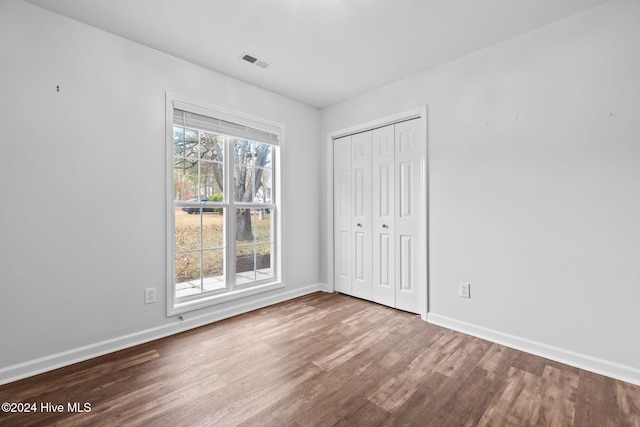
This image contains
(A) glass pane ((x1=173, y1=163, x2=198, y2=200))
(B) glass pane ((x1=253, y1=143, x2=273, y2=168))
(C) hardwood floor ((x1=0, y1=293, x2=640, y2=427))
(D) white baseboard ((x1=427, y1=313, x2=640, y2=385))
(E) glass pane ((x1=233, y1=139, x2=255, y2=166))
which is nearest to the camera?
(C) hardwood floor ((x1=0, y1=293, x2=640, y2=427))

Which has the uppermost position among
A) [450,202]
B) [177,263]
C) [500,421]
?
[450,202]

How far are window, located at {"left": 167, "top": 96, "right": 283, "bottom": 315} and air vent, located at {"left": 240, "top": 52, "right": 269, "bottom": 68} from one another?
0.58m

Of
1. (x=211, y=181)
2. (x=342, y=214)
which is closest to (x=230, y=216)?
(x=211, y=181)

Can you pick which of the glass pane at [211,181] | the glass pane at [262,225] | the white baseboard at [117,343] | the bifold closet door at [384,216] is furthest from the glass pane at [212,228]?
the bifold closet door at [384,216]

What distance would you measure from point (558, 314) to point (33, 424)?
3441 millimetres

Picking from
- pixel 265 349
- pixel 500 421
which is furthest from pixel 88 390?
pixel 500 421

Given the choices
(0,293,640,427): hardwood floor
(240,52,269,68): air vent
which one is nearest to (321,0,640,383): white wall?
(0,293,640,427): hardwood floor

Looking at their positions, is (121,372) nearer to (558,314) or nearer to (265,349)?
(265,349)

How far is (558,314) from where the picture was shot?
2176mm

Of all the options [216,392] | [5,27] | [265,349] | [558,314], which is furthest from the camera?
[265,349]

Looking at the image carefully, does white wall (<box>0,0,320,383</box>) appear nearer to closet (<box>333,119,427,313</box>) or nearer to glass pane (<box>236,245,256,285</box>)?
glass pane (<box>236,245,256,285</box>)

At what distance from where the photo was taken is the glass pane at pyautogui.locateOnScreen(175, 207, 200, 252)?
110 inches

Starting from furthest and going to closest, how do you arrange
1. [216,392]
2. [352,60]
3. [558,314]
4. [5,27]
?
[352,60] < [558,314] < [5,27] < [216,392]

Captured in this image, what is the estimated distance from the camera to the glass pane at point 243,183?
127 inches
